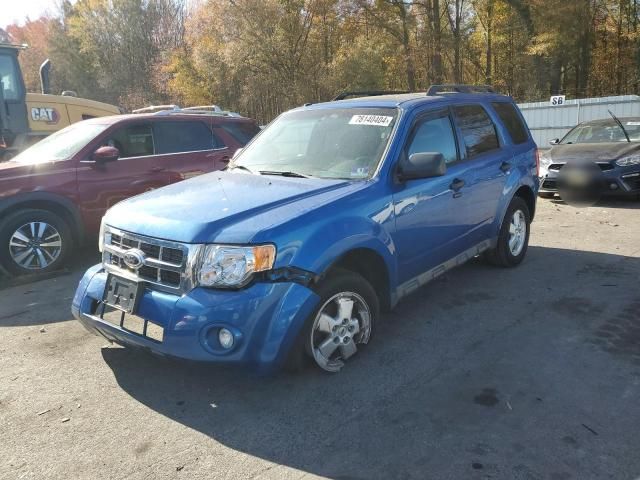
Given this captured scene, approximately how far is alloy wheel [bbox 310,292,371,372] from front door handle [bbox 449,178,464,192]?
1.43m

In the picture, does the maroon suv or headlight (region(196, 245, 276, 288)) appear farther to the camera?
the maroon suv

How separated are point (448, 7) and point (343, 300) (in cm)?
2606

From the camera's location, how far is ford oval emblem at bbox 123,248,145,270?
10.9ft

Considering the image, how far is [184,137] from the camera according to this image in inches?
296


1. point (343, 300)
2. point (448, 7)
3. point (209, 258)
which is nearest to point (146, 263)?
point (209, 258)

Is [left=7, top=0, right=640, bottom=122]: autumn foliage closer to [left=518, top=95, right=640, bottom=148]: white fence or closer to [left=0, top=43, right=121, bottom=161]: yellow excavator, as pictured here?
[left=518, top=95, right=640, bottom=148]: white fence

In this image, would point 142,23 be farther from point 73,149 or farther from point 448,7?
point 73,149

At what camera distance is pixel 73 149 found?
6.60 meters

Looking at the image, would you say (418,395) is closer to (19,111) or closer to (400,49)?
(19,111)

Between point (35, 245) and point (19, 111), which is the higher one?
point (19, 111)

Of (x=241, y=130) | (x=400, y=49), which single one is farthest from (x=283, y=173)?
(x=400, y=49)

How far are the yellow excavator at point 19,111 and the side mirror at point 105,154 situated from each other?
3564 mm

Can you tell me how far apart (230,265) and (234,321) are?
0.31m

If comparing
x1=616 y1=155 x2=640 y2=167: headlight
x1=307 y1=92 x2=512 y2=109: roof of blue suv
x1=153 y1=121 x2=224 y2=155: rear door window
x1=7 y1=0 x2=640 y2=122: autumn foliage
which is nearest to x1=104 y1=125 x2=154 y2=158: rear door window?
x1=153 y1=121 x2=224 y2=155: rear door window
